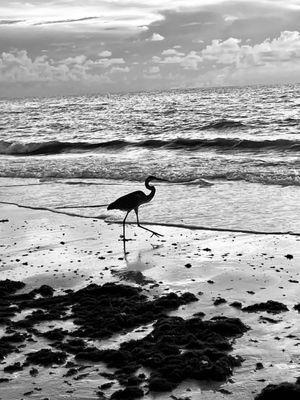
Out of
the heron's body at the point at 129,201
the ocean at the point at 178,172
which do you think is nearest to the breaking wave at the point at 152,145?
the ocean at the point at 178,172

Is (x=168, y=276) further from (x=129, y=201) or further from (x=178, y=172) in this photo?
(x=178, y=172)

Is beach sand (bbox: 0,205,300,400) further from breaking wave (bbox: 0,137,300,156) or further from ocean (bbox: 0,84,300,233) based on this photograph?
breaking wave (bbox: 0,137,300,156)

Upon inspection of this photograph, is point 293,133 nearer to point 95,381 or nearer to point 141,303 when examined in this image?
point 141,303

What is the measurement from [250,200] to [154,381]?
30.1ft

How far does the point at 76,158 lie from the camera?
27234 millimetres

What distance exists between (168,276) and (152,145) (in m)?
22.5

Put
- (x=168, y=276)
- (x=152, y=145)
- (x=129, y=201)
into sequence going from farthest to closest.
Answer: (x=152, y=145) → (x=129, y=201) → (x=168, y=276)

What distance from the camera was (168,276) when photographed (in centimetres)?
808

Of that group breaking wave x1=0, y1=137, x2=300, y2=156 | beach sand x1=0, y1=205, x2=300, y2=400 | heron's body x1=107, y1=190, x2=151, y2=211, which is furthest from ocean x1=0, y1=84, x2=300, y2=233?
beach sand x1=0, y1=205, x2=300, y2=400

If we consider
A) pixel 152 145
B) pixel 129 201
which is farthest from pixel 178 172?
pixel 152 145

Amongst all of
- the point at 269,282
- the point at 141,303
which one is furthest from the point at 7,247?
the point at 269,282

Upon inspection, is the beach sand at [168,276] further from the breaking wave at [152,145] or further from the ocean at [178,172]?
the breaking wave at [152,145]

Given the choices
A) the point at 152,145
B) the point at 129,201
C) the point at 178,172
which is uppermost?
the point at 129,201

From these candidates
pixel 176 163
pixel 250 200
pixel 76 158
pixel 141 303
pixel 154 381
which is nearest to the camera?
pixel 154 381
